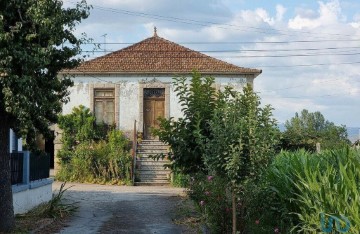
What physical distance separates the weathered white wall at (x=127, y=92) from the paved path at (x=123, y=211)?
743 centimetres

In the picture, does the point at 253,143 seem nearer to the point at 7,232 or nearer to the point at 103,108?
the point at 7,232

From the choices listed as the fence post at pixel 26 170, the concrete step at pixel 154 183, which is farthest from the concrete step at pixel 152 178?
the fence post at pixel 26 170

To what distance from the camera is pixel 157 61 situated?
113ft

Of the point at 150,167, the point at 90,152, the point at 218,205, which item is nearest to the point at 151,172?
the point at 150,167

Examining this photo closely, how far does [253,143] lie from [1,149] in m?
4.93

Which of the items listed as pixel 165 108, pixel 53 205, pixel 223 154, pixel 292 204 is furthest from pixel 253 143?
pixel 165 108

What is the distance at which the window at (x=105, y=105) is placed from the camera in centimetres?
3381

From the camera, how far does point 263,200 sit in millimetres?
11844

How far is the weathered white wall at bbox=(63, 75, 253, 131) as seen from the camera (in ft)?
110

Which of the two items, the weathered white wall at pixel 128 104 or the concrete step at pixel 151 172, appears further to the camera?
the weathered white wall at pixel 128 104

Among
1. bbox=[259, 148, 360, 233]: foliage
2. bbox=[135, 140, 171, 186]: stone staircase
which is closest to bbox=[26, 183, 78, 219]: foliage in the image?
bbox=[259, 148, 360, 233]: foliage

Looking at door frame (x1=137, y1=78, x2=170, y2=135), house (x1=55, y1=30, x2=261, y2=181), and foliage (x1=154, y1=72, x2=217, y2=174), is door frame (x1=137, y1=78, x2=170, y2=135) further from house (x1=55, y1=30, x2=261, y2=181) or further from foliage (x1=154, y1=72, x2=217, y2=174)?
foliage (x1=154, y1=72, x2=217, y2=174)

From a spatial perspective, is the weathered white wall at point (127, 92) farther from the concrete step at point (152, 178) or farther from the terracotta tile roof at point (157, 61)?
the concrete step at point (152, 178)

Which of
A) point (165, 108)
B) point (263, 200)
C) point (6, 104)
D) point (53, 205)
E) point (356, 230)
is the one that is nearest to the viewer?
point (356, 230)
